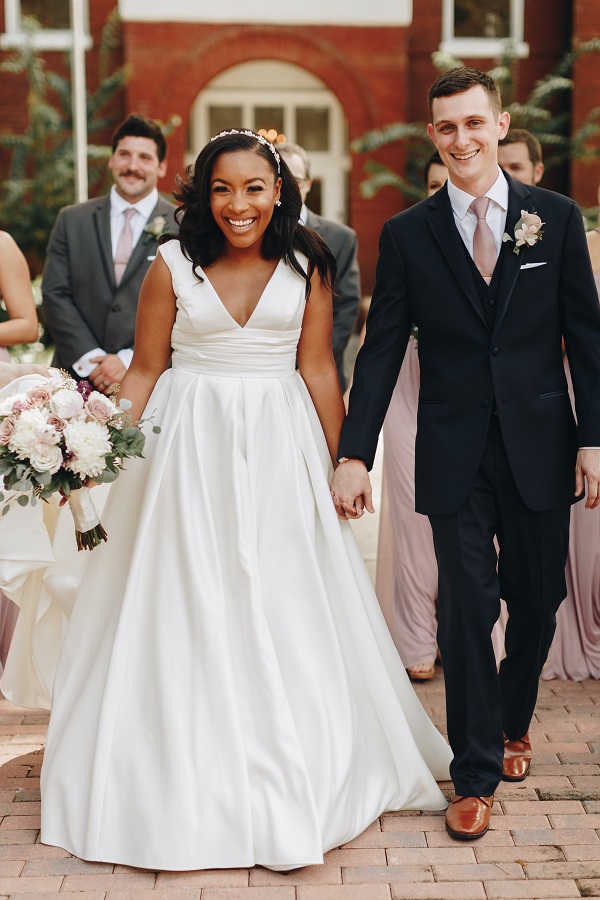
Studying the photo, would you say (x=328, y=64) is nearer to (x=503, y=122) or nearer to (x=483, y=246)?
(x=503, y=122)

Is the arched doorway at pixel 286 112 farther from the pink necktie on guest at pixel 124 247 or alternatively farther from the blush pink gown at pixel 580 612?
the blush pink gown at pixel 580 612

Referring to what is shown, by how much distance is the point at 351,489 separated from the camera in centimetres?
386

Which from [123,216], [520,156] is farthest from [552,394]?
[123,216]

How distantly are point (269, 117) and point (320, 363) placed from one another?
546 inches

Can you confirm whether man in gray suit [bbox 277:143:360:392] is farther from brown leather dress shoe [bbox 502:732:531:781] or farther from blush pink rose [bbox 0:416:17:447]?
blush pink rose [bbox 0:416:17:447]

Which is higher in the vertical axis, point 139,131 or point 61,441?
point 139,131

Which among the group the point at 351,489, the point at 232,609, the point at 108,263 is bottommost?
the point at 232,609

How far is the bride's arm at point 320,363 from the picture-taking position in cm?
406

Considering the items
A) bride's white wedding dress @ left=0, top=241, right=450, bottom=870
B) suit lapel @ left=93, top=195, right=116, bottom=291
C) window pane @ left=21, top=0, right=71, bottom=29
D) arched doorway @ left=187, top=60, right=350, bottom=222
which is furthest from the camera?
window pane @ left=21, top=0, right=71, bottom=29

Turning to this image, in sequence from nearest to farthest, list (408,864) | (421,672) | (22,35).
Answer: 1. (408,864)
2. (421,672)
3. (22,35)

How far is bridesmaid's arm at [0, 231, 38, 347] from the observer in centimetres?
558

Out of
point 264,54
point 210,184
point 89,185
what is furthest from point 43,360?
point 210,184

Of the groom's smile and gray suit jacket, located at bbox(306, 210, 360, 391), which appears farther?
gray suit jacket, located at bbox(306, 210, 360, 391)

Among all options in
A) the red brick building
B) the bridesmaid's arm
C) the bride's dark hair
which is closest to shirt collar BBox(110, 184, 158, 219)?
the bridesmaid's arm
